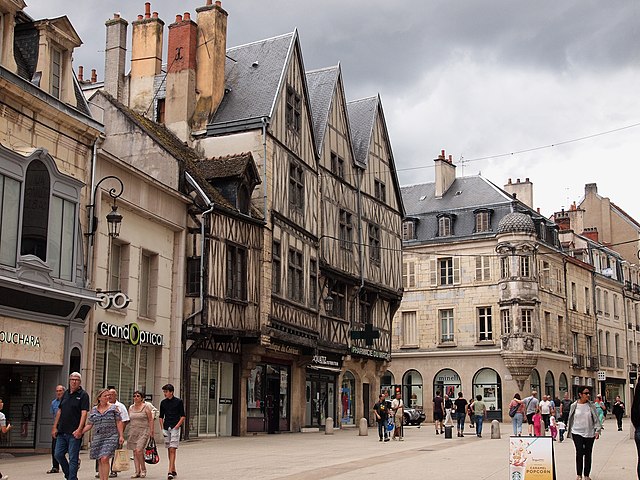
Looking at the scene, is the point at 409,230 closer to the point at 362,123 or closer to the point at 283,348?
the point at 362,123

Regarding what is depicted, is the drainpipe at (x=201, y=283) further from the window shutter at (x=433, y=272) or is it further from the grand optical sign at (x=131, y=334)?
the window shutter at (x=433, y=272)

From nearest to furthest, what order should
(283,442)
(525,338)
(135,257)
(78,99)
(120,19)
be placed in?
1. (78,99)
2. (135,257)
3. (283,442)
4. (120,19)
5. (525,338)

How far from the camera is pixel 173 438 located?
39.4ft

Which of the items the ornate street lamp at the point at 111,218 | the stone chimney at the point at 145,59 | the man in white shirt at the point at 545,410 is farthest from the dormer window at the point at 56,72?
the man in white shirt at the point at 545,410

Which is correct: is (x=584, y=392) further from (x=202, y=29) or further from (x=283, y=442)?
(x=202, y=29)

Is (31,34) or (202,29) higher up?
(202,29)

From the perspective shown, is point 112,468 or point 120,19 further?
point 120,19

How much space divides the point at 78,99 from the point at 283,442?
9.33m

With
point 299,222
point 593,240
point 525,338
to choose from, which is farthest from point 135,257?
point 593,240

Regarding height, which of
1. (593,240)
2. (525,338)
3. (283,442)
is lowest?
(283,442)

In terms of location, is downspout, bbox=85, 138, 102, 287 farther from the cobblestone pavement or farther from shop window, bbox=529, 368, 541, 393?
shop window, bbox=529, 368, 541, 393

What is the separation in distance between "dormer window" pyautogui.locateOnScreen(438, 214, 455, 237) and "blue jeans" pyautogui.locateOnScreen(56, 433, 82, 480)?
37755 mm

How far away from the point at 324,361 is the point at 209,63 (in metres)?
10.5

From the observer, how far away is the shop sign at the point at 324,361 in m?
28.6
